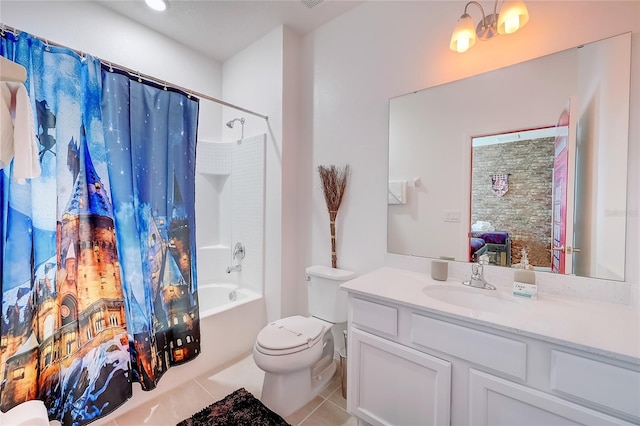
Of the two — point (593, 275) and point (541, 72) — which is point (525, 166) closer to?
point (541, 72)

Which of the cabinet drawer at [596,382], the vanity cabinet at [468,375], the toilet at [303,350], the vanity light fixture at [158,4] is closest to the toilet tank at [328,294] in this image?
the toilet at [303,350]

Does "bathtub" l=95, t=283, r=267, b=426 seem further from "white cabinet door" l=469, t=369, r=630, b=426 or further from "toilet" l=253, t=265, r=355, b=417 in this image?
"white cabinet door" l=469, t=369, r=630, b=426

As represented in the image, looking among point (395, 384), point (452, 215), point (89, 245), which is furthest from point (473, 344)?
point (89, 245)

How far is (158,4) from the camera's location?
6.49ft

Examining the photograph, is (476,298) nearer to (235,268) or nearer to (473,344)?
(473,344)

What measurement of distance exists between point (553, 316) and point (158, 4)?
3096 millimetres

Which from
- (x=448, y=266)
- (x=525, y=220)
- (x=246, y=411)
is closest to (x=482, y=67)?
(x=525, y=220)

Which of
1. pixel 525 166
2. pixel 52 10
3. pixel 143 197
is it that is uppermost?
pixel 52 10

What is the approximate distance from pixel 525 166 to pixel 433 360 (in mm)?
1067

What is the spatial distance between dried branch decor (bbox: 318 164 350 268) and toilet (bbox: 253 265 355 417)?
25cm

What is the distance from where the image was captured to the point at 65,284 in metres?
1.32

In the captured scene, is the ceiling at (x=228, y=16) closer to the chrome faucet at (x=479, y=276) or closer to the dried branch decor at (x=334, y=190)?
the dried branch decor at (x=334, y=190)

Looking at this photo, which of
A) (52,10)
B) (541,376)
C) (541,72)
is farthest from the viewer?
(52,10)

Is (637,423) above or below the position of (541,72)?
below
